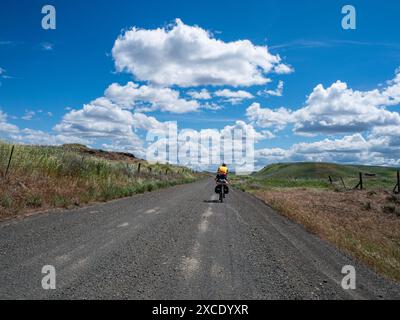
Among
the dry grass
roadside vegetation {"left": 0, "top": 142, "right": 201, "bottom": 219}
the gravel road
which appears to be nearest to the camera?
the gravel road

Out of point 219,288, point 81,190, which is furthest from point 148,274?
point 81,190

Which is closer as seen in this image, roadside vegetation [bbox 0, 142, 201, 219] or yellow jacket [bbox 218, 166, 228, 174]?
roadside vegetation [bbox 0, 142, 201, 219]

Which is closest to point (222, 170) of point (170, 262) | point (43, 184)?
point (43, 184)

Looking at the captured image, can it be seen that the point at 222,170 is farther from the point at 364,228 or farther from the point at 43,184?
the point at 43,184

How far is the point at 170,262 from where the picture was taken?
6.62m

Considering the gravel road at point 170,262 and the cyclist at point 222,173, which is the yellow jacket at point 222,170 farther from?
the gravel road at point 170,262

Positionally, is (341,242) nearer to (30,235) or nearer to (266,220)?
(266,220)

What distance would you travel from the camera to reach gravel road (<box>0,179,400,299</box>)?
5090mm

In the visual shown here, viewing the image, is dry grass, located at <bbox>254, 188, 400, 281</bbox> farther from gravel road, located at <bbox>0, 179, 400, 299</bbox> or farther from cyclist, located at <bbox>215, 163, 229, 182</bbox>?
cyclist, located at <bbox>215, 163, 229, 182</bbox>

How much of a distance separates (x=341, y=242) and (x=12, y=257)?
8304 millimetres

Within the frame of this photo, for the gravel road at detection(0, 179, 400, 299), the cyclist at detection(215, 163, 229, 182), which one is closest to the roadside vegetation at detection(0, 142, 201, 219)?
the gravel road at detection(0, 179, 400, 299)

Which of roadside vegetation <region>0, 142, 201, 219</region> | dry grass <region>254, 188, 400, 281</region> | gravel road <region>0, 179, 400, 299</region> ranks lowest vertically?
dry grass <region>254, 188, 400, 281</region>

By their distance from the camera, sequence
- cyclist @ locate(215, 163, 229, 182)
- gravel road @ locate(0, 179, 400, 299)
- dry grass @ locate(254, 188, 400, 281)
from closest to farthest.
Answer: gravel road @ locate(0, 179, 400, 299) < dry grass @ locate(254, 188, 400, 281) < cyclist @ locate(215, 163, 229, 182)
